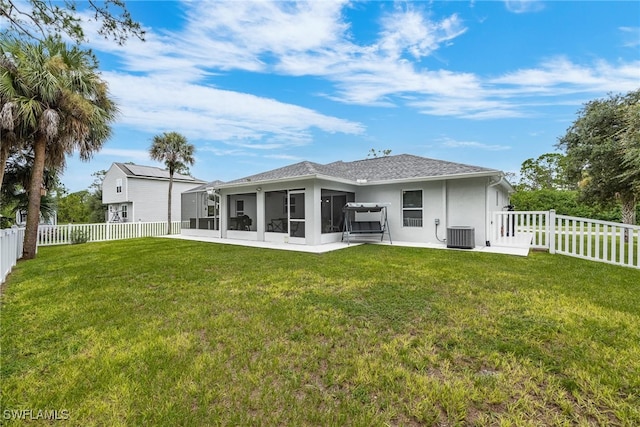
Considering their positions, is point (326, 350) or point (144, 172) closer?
point (326, 350)

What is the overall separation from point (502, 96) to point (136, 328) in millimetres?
15955

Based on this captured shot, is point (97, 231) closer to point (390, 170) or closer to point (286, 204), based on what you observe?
point (286, 204)

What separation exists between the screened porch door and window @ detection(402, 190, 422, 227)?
159 inches

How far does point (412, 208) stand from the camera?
1131 cm

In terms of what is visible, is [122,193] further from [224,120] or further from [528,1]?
[528,1]

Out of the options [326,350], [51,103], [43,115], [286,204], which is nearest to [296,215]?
[286,204]

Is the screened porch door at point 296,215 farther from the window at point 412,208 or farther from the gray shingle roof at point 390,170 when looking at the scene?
the window at point 412,208

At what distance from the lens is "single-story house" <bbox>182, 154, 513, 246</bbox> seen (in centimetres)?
1012

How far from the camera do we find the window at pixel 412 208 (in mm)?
11157

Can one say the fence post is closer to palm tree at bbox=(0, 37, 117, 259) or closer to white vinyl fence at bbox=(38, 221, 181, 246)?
palm tree at bbox=(0, 37, 117, 259)

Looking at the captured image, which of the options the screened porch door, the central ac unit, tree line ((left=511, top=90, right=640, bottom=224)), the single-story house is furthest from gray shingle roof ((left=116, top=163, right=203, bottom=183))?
tree line ((left=511, top=90, right=640, bottom=224))

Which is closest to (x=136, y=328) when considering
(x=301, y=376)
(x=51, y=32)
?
(x=301, y=376)

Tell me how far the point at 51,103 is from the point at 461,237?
13.2m

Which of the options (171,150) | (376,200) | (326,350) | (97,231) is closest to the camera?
(326,350)
